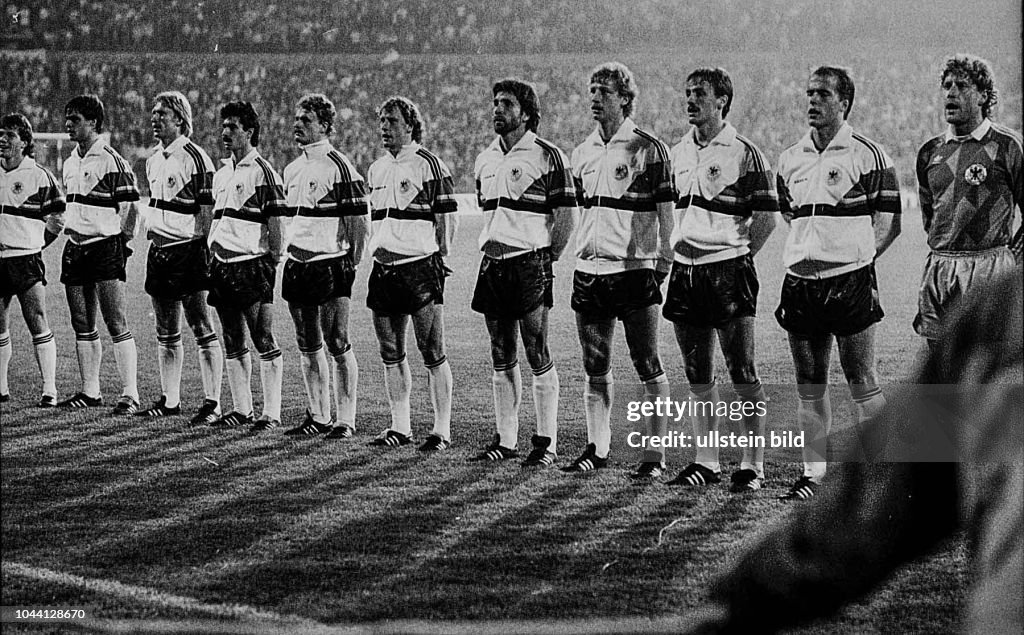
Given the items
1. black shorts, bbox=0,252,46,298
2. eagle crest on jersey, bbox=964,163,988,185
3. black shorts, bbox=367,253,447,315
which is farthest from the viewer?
black shorts, bbox=0,252,46,298

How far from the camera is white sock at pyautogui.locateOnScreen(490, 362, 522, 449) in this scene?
394 centimetres

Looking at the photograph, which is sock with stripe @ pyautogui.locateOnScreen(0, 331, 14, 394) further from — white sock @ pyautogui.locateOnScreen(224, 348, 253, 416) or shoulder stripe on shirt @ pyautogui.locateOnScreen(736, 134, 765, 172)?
shoulder stripe on shirt @ pyautogui.locateOnScreen(736, 134, 765, 172)

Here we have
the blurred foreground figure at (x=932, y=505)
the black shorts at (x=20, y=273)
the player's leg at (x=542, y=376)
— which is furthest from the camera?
the black shorts at (x=20, y=273)

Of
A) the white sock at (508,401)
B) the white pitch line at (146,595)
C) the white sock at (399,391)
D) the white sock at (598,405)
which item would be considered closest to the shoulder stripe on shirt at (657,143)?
the white sock at (598,405)

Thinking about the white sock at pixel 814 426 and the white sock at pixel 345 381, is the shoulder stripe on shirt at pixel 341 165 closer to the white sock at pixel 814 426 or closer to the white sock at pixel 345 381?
the white sock at pixel 345 381

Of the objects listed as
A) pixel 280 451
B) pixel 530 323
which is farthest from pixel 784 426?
pixel 280 451

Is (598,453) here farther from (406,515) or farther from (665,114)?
(665,114)

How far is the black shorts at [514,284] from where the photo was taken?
12.8ft

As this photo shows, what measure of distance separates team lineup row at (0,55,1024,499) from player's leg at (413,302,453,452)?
0.03ft

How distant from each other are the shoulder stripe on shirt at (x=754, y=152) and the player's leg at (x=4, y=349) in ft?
8.17

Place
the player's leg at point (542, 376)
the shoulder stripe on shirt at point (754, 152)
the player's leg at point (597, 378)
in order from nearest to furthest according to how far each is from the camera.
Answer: the shoulder stripe on shirt at point (754, 152) < the player's leg at point (597, 378) < the player's leg at point (542, 376)

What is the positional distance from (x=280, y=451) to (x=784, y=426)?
1593mm

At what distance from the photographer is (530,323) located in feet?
12.9

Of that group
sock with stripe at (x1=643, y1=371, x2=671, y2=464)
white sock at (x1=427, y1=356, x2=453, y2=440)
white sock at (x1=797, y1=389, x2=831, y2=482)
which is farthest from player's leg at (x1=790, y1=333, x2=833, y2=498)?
white sock at (x1=427, y1=356, x2=453, y2=440)
